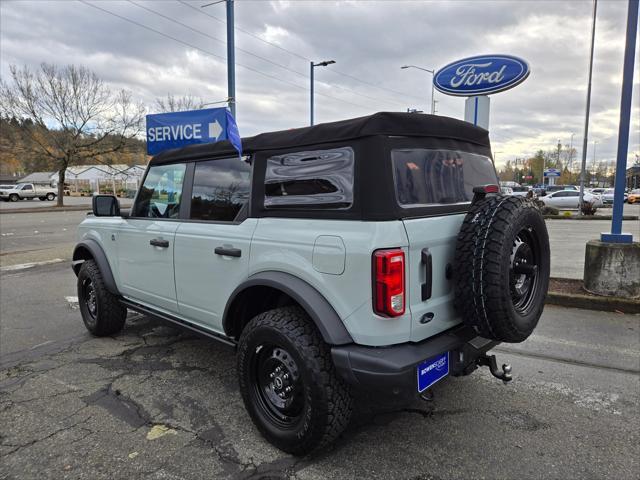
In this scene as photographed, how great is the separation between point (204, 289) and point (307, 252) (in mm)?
1128

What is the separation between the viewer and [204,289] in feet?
10.6

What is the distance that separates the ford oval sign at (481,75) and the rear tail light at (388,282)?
6.30 m

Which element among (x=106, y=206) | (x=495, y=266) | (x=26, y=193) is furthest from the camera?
(x=26, y=193)

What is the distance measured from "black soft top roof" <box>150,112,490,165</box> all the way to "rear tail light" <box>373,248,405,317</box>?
0.68m

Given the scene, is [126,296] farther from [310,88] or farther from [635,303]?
[310,88]

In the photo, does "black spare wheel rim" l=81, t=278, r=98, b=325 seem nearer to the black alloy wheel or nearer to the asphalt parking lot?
the black alloy wheel

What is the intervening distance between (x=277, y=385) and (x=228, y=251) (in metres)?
Answer: 0.93

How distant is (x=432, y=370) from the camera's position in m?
2.41

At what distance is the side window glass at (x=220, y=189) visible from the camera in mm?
3115

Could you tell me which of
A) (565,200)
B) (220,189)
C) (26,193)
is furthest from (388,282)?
(26,193)

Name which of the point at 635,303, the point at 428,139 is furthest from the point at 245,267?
the point at 635,303

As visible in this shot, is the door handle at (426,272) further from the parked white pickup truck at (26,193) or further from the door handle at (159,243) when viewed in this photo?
the parked white pickup truck at (26,193)

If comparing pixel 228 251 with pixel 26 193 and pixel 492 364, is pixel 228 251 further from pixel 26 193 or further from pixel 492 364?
pixel 26 193

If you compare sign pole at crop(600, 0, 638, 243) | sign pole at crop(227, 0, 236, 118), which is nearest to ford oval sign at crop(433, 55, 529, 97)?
sign pole at crop(600, 0, 638, 243)
